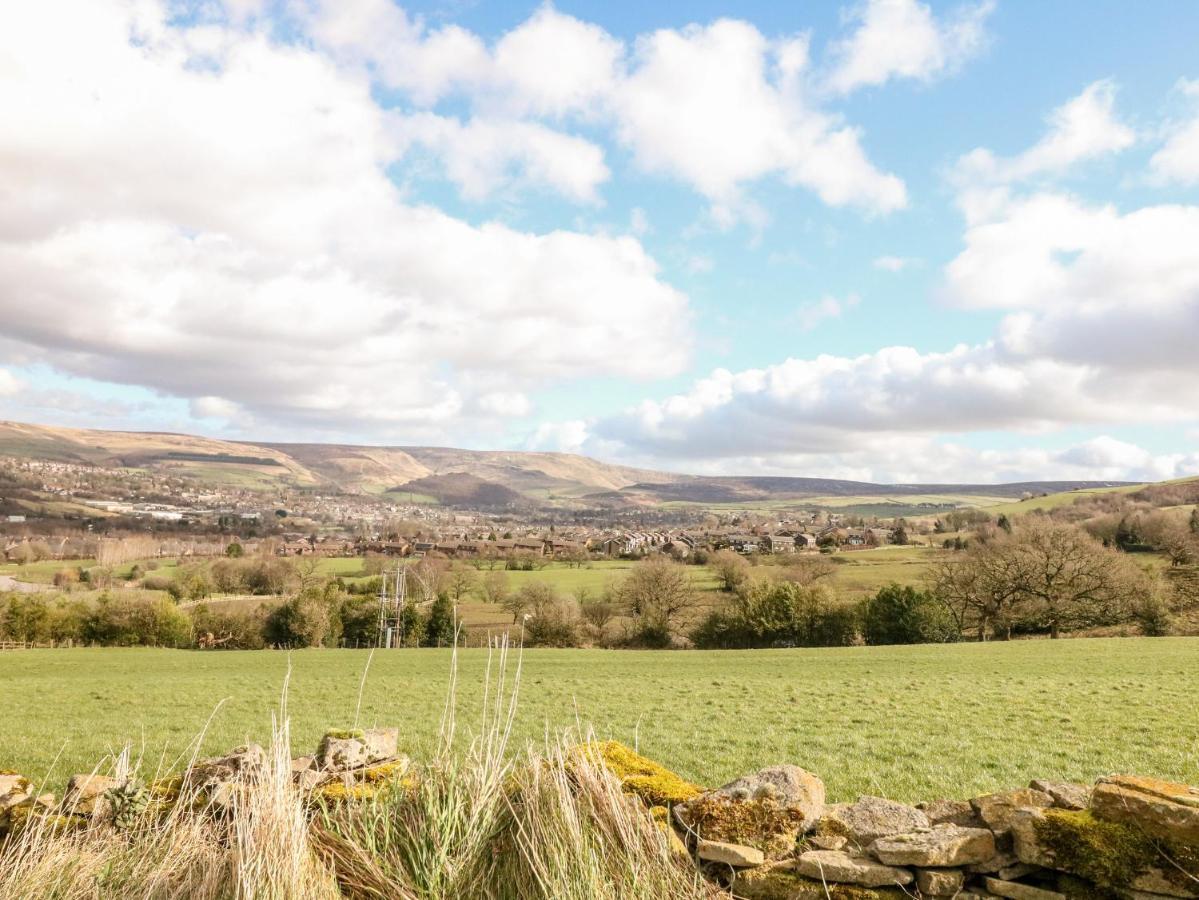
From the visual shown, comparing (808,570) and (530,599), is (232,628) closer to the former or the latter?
(530,599)

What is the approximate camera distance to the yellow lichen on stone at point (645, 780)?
5.49 meters

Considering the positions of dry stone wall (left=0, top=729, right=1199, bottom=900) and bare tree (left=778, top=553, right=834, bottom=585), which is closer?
dry stone wall (left=0, top=729, right=1199, bottom=900)

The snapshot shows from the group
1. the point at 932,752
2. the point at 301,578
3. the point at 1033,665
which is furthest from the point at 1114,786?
the point at 301,578

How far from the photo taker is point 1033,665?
104 ft

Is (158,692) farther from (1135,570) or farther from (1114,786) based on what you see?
(1135,570)

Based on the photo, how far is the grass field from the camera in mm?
12203

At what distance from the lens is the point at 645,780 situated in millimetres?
5715

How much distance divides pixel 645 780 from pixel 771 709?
49.8 ft

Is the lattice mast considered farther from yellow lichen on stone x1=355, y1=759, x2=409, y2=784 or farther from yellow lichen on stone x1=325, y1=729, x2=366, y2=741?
yellow lichen on stone x1=355, y1=759, x2=409, y2=784

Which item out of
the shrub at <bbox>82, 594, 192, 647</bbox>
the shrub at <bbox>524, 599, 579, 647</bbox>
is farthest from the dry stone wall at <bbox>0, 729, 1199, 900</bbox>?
the shrub at <bbox>82, 594, 192, 647</bbox>

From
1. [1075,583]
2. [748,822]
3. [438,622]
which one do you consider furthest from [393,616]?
[748,822]

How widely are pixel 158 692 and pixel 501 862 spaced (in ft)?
92.5

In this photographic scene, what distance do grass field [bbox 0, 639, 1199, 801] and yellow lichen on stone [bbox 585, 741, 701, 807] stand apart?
74cm

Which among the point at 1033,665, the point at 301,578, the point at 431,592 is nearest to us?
the point at 1033,665
